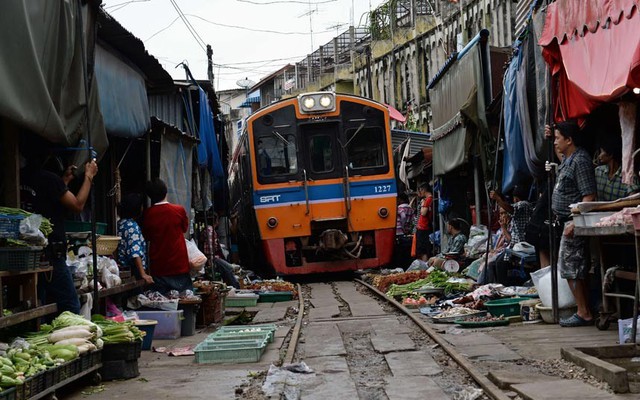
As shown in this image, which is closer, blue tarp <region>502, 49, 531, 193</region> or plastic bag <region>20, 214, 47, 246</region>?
plastic bag <region>20, 214, 47, 246</region>

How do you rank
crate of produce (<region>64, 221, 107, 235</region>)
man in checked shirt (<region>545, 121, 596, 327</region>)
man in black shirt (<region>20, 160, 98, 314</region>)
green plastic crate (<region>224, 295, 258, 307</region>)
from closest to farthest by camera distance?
man in black shirt (<region>20, 160, 98, 314</region>), man in checked shirt (<region>545, 121, 596, 327</region>), crate of produce (<region>64, 221, 107, 235</region>), green plastic crate (<region>224, 295, 258, 307</region>)

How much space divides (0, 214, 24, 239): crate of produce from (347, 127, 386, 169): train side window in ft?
36.6

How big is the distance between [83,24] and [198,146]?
6.67 m

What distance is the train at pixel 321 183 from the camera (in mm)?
16109

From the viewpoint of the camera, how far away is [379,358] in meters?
7.13

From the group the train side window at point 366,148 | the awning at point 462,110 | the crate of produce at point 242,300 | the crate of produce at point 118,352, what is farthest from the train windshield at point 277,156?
the crate of produce at point 118,352

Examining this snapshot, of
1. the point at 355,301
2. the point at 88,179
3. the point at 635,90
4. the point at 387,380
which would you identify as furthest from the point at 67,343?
the point at 355,301

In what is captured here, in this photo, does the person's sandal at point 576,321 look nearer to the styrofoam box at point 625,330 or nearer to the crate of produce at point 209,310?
the styrofoam box at point 625,330

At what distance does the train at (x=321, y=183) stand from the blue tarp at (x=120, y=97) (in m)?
6.50

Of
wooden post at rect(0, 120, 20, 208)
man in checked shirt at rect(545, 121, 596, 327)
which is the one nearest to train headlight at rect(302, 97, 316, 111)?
man in checked shirt at rect(545, 121, 596, 327)

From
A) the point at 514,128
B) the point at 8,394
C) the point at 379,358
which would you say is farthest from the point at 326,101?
the point at 8,394

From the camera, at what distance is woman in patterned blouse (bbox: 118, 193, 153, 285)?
8797 millimetres

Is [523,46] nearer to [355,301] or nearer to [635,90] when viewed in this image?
[635,90]

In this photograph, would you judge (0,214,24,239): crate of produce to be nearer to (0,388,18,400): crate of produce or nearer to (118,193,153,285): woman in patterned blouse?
(0,388,18,400): crate of produce
